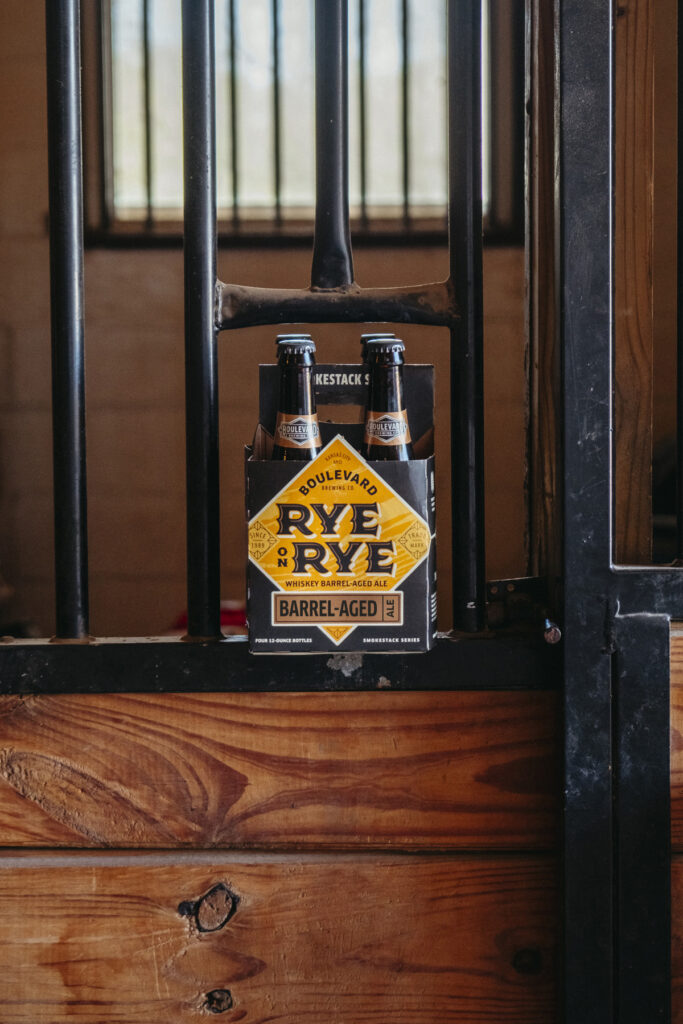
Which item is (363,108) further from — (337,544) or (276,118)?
(337,544)

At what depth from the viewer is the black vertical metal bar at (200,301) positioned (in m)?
0.69

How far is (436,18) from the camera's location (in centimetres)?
271

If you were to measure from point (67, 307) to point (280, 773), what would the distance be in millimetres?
440

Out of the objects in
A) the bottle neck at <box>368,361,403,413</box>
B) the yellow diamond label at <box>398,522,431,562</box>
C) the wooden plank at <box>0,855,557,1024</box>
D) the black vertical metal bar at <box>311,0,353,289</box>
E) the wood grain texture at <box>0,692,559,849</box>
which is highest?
the black vertical metal bar at <box>311,0,353,289</box>

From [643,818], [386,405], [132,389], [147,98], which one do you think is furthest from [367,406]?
[147,98]

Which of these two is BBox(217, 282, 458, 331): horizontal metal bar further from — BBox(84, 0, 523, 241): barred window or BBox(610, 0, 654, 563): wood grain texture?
BBox(84, 0, 523, 241): barred window

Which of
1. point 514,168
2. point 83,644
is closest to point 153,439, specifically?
point 514,168

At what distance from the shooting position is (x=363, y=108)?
2.76 metres

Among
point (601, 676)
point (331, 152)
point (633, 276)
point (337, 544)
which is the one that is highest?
point (331, 152)

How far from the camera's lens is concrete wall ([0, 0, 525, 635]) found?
2736 mm

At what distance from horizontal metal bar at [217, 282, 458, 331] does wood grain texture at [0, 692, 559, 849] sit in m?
0.33

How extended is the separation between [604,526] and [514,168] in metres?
2.41

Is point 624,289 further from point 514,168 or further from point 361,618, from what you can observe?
point 514,168

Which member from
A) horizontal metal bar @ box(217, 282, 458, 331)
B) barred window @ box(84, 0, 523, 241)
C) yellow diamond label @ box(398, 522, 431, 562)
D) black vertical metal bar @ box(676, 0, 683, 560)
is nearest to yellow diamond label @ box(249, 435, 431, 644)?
yellow diamond label @ box(398, 522, 431, 562)
